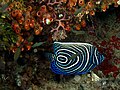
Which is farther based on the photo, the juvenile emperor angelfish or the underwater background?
the underwater background

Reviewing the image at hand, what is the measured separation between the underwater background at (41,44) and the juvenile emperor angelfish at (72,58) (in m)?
0.35

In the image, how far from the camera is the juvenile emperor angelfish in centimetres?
390

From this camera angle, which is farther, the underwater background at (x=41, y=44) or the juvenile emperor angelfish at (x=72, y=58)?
the underwater background at (x=41, y=44)

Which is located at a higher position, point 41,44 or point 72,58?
point 41,44

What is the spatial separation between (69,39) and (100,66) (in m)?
0.79

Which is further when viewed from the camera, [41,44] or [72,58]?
[41,44]

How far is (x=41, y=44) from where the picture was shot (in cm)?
440

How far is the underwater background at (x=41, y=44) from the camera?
4.15 meters

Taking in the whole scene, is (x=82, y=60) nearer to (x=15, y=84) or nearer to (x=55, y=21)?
(x=55, y=21)

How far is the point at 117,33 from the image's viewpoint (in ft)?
17.7

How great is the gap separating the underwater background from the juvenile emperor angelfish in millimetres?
351

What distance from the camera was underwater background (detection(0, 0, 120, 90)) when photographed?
13.6 feet

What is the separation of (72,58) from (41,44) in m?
0.72

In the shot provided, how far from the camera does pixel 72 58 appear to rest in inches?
155
